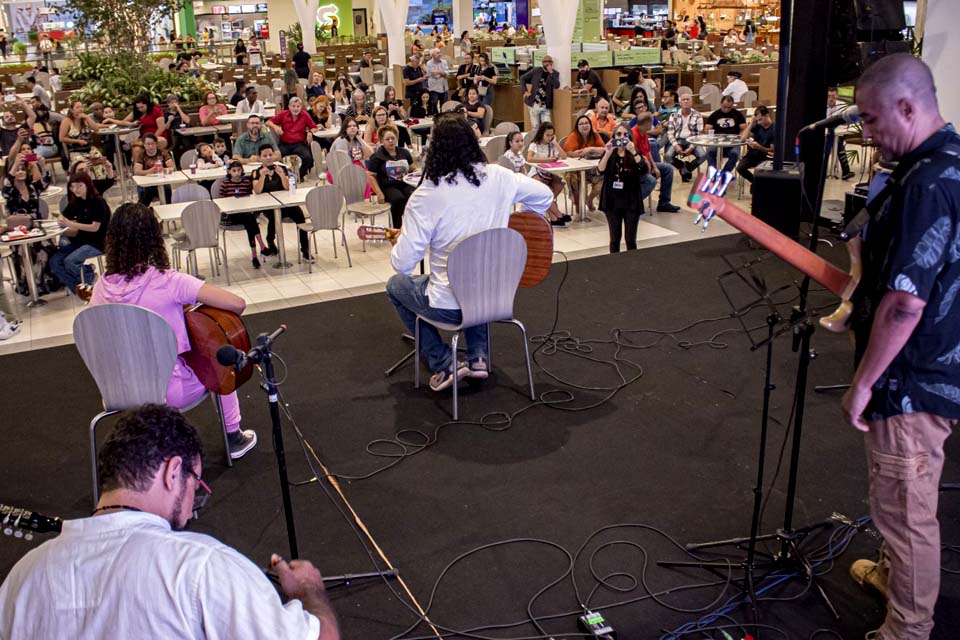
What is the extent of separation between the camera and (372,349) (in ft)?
17.0

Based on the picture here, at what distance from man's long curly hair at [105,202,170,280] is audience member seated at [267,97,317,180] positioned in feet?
23.4

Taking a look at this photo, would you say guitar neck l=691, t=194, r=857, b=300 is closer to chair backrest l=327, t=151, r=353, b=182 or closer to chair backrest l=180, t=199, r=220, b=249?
chair backrest l=180, t=199, r=220, b=249

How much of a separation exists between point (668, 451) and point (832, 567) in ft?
3.10

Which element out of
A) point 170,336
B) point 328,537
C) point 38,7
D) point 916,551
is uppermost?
point 38,7

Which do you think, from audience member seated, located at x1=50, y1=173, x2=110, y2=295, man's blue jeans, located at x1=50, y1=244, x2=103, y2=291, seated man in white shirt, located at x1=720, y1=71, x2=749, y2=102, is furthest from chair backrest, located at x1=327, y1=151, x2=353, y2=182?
seated man in white shirt, located at x1=720, y1=71, x2=749, y2=102

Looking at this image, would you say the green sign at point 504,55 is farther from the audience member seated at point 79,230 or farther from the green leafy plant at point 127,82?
the audience member seated at point 79,230

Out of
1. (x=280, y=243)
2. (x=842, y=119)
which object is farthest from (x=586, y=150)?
(x=842, y=119)

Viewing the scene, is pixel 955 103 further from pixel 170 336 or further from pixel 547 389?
pixel 170 336

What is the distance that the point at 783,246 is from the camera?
2412 mm

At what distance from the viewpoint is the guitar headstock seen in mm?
2383

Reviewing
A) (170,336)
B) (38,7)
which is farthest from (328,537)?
(38,7)

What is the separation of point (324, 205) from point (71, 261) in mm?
1952

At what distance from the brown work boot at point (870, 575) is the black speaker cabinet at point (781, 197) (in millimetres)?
3390

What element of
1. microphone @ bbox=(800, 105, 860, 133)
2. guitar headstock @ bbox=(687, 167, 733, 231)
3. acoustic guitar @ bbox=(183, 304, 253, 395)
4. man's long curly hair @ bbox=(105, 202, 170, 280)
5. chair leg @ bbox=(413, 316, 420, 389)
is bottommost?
chair leg @ bbox=(413, 316, 420, 389)
